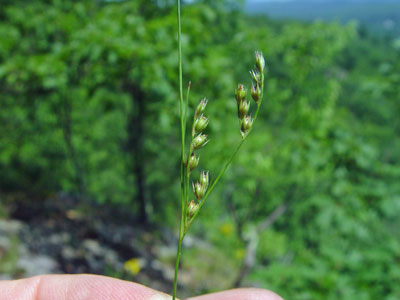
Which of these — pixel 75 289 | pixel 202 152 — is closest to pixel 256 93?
pixel 75 289

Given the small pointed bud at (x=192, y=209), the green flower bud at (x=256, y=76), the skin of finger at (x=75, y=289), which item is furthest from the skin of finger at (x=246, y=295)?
the green flower bud at (x=256, y=76)

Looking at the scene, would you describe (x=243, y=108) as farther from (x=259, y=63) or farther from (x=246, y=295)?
(x=246, y=295)

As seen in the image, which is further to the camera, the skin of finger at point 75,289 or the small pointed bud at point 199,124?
the skin of finger at point 75,289

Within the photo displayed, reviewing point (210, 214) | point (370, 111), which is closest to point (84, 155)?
point (210, 214)

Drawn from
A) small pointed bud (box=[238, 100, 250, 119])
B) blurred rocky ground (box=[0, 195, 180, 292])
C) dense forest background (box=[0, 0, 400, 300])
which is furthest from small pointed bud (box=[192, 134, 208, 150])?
blurred rocky ground (box=[0, 195, 180, 292])

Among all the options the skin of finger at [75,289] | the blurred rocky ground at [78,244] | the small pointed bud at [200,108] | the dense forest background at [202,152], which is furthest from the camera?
the blurred rocky ground at [78,244]

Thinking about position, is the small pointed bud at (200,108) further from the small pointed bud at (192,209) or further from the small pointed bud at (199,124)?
A: the small pointed bud at (192,209)
